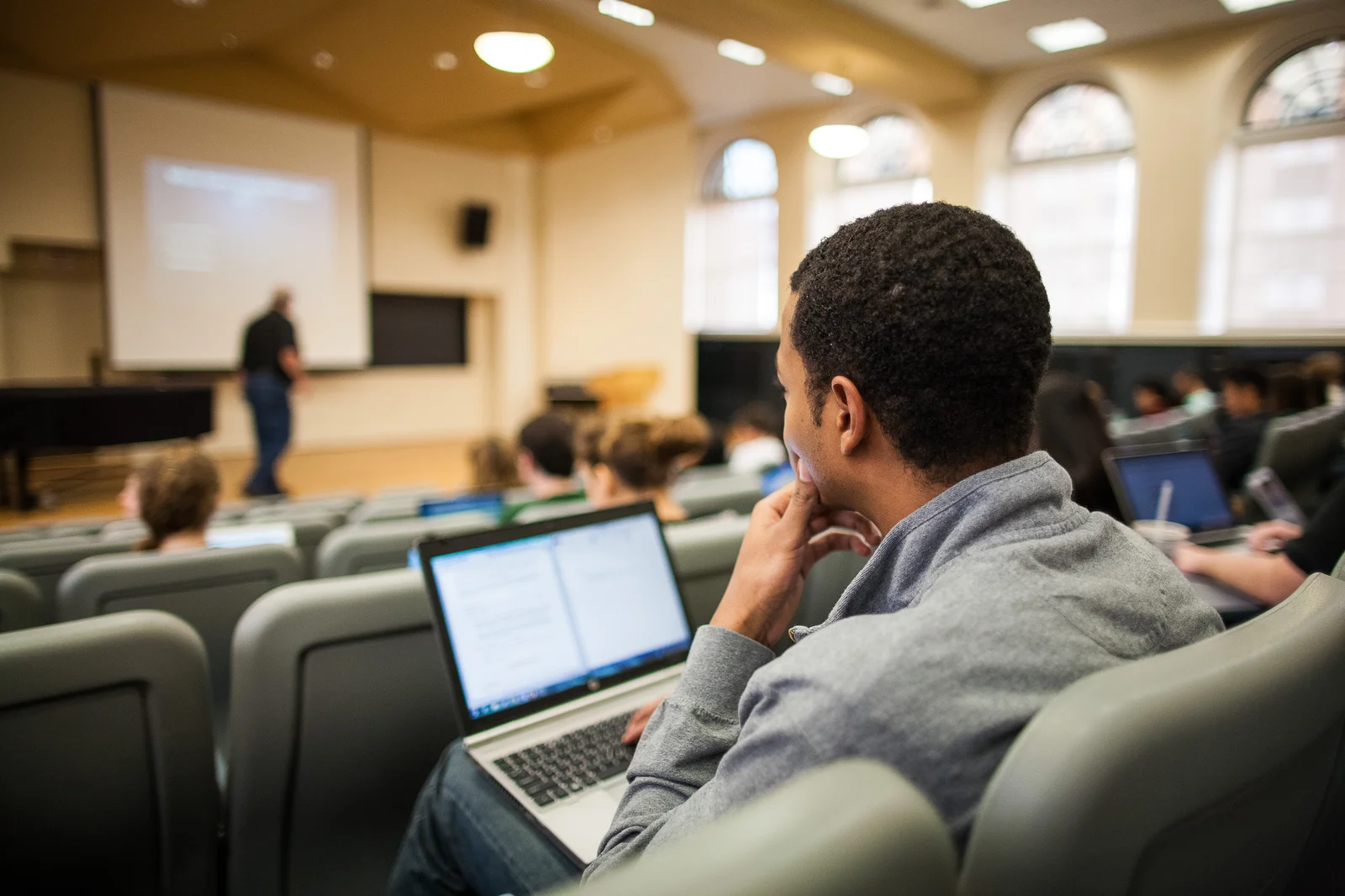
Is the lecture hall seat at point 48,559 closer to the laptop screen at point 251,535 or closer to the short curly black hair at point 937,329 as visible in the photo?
the laptop screen at point 251,535

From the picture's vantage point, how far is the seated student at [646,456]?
7.84 feet

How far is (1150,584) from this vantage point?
80 centimetres

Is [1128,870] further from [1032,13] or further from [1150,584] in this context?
Result: [1032,13]

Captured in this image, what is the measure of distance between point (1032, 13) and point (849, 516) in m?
6.60

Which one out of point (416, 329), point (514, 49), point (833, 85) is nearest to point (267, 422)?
point (416, 329)

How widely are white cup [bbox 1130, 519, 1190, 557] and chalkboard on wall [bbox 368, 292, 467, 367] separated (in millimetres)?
8683

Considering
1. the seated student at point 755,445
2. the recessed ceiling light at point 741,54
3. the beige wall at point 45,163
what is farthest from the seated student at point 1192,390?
the beige wall at point 45,163

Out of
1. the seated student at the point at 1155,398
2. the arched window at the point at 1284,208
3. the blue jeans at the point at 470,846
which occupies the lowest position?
the blue jeans at the point at 470,846

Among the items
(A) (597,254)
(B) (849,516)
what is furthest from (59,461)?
(B) (849,516)

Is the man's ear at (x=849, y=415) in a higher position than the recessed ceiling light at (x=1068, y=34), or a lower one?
lower

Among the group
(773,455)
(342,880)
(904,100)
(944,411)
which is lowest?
(342,880)

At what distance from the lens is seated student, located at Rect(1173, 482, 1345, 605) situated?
1.71m

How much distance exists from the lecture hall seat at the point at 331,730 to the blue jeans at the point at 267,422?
6.15m

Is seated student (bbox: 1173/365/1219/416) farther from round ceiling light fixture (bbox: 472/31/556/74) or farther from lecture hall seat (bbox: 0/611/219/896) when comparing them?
lecture hall seat (bbox: 0/611/219/896)
